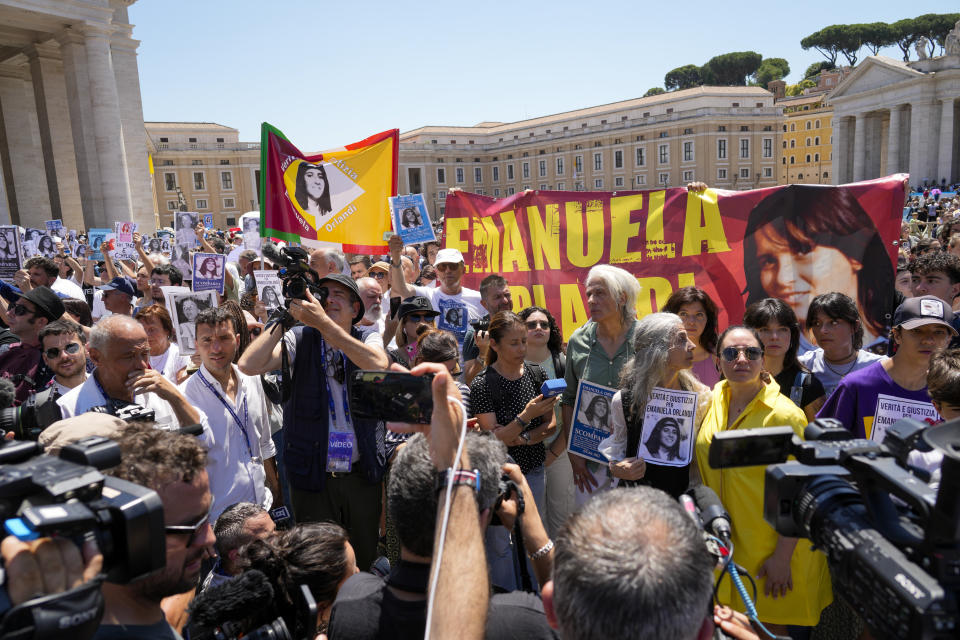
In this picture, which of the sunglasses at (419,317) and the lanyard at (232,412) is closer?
the lanyard at (232,412)

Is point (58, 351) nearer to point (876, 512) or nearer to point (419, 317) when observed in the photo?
point (419, 317)

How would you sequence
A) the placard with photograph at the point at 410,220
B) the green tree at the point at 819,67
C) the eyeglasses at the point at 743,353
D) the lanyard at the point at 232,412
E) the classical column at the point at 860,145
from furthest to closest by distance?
1. the green tree at the point at 819,67
2. the classical column at the point at 860,145
3. the placard with photograph at the point at 410,220
4. the lanyard at the point at 232,412
5. the eyeglasses at the point at 743,353

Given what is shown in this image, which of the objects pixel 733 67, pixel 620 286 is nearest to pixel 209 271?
pixel 620 286

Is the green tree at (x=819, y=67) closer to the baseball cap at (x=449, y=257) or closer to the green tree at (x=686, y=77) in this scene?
the green tree at (x=686, y=77)

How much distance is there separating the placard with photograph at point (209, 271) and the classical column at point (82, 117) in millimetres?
21600

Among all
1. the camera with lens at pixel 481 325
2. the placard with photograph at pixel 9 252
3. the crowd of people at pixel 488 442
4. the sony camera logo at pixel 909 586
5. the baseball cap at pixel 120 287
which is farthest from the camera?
the placard with photograph at pixel 9 252

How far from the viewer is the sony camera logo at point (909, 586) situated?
Answer: 998mm

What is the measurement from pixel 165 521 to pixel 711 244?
489cm

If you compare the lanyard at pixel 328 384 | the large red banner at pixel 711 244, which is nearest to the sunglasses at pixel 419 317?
the lanyard at pixel 328 384

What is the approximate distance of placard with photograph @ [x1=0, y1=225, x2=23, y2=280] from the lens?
907 centimetres

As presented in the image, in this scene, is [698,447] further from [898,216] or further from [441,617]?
[898,216]

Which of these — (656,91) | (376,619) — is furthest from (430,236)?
(656,91)

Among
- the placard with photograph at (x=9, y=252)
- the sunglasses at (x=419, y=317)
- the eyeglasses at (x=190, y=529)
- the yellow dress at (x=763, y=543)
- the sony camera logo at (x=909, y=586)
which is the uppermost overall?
the placard with photograph at (x=9, y=252)

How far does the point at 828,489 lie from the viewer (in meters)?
1.32
